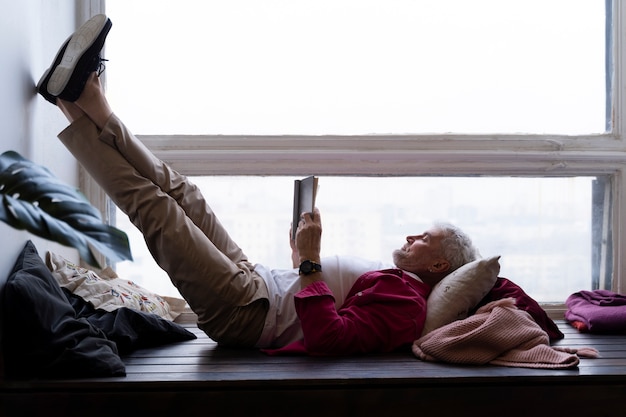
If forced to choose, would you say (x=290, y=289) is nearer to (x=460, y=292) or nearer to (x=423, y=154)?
(x=460, y=292)

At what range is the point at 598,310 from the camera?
9.24ft

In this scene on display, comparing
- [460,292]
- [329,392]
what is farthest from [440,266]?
[329,392]

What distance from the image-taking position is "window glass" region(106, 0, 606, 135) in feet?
10.3

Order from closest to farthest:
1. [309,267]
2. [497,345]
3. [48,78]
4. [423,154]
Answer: [497,345] < [48,78] < [309,267] < [423,154]

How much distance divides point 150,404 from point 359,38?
1.84 metres

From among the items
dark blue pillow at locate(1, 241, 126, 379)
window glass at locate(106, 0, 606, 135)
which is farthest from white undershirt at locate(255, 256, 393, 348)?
window glass at locate(106, 0, 606, 135)

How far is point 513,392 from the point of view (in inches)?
81.0

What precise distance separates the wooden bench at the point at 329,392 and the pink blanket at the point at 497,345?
54mm

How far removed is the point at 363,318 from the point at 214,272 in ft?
1.67

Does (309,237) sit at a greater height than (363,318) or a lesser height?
greater

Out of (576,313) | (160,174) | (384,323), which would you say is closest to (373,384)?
(384,323)

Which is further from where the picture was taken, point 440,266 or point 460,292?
point 440,266

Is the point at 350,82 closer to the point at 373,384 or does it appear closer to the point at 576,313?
the point at 576,313

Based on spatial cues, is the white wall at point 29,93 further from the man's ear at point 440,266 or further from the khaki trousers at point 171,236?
the man's ear at point 440,266
